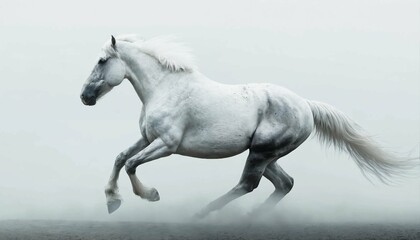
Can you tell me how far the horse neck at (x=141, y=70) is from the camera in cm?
892

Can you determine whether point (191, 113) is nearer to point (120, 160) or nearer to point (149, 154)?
point (149, 154)

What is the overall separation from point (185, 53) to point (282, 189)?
6.60 feet

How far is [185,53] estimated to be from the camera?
904 cm

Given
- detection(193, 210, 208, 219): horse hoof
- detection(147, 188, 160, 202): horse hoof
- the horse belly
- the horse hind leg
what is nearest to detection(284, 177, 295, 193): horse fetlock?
the horse hind leg

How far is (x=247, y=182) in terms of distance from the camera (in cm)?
900

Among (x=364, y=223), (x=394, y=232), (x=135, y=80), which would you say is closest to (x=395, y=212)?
(x=364, y=223)

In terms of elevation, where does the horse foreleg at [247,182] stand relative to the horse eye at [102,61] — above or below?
below

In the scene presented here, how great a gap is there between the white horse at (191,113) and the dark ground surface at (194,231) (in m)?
0.53

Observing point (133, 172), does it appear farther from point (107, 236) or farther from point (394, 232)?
point (394, 232)

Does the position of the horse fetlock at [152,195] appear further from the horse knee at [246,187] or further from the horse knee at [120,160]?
the horse knee at [246,187]

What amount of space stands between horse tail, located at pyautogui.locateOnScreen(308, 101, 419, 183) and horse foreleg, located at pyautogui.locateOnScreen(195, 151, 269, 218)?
3.22ft

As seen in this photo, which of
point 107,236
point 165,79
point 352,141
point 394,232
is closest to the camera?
point 107,236

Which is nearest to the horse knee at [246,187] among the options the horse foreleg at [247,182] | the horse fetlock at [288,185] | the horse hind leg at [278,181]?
the horse foreleg at [247,182]

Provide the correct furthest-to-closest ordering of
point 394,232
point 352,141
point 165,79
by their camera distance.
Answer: point 352,141, point 165,79, point 394,232
